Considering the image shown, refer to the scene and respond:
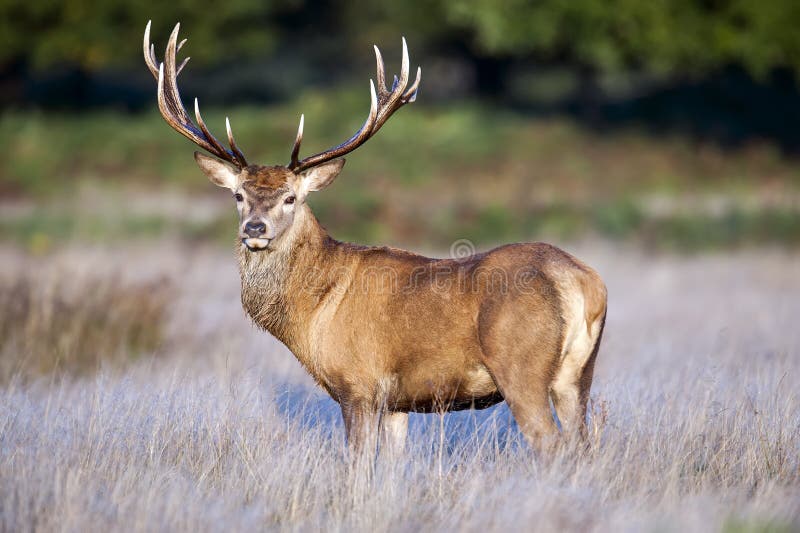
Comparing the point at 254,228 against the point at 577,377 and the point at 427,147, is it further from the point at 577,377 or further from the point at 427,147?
the point at 427,147

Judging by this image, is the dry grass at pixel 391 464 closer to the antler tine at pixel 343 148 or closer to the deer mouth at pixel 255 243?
the deer mouth at pixel 255 243

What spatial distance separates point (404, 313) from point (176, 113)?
7.84 ft

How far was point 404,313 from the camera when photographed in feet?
18.5

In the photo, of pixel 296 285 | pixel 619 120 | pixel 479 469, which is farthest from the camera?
pixel 619 120

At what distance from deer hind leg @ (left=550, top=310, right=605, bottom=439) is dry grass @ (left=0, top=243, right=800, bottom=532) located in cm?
12

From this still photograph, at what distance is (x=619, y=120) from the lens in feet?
83.6

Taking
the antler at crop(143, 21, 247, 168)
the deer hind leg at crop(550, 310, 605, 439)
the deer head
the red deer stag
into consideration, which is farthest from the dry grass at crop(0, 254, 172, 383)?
the deer hind leg at crop(550, 310, 605, 439)

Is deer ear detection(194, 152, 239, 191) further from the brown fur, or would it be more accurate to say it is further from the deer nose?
the deer nose

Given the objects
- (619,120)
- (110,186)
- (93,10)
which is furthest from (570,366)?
(93,10)

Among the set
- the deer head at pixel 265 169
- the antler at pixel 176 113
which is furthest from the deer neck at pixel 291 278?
the antler at pixel 176 113

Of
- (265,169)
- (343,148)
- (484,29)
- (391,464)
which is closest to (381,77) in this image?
(343,148)

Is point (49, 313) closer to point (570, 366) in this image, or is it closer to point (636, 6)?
point (570, 366)

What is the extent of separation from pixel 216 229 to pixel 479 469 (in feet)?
40.7

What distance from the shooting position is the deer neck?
234 inches
